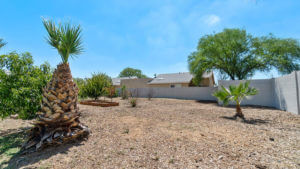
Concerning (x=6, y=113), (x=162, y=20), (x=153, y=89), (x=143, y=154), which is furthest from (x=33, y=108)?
(x=153, y=89)

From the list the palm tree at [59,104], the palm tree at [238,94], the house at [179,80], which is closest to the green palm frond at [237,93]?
the palm tree at [238,94]

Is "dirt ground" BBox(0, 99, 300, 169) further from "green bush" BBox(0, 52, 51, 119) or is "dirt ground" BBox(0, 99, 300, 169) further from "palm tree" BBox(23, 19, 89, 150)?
"green bush" BBox(0, 52, 51, 119)

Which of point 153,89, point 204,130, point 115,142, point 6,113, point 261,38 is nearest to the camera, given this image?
point 115,142

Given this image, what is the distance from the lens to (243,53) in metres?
14.5

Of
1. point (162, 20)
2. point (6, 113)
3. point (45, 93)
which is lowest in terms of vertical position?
point (6, 113)

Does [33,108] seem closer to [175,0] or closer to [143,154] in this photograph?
[143,154]

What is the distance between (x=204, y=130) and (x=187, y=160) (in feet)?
6.20

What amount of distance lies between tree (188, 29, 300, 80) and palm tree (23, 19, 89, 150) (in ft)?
43.9

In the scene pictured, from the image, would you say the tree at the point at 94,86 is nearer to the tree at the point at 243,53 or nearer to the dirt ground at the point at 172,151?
the dirt ground at the point at 172,151

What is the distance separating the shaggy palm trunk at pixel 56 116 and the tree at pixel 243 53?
13563 millimetres

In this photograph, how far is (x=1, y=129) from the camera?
16.8ft

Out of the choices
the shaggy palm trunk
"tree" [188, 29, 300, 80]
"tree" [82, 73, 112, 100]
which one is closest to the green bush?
the shaggy palm trunk

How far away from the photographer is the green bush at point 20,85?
3742mm

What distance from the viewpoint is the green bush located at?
3.74 metres
